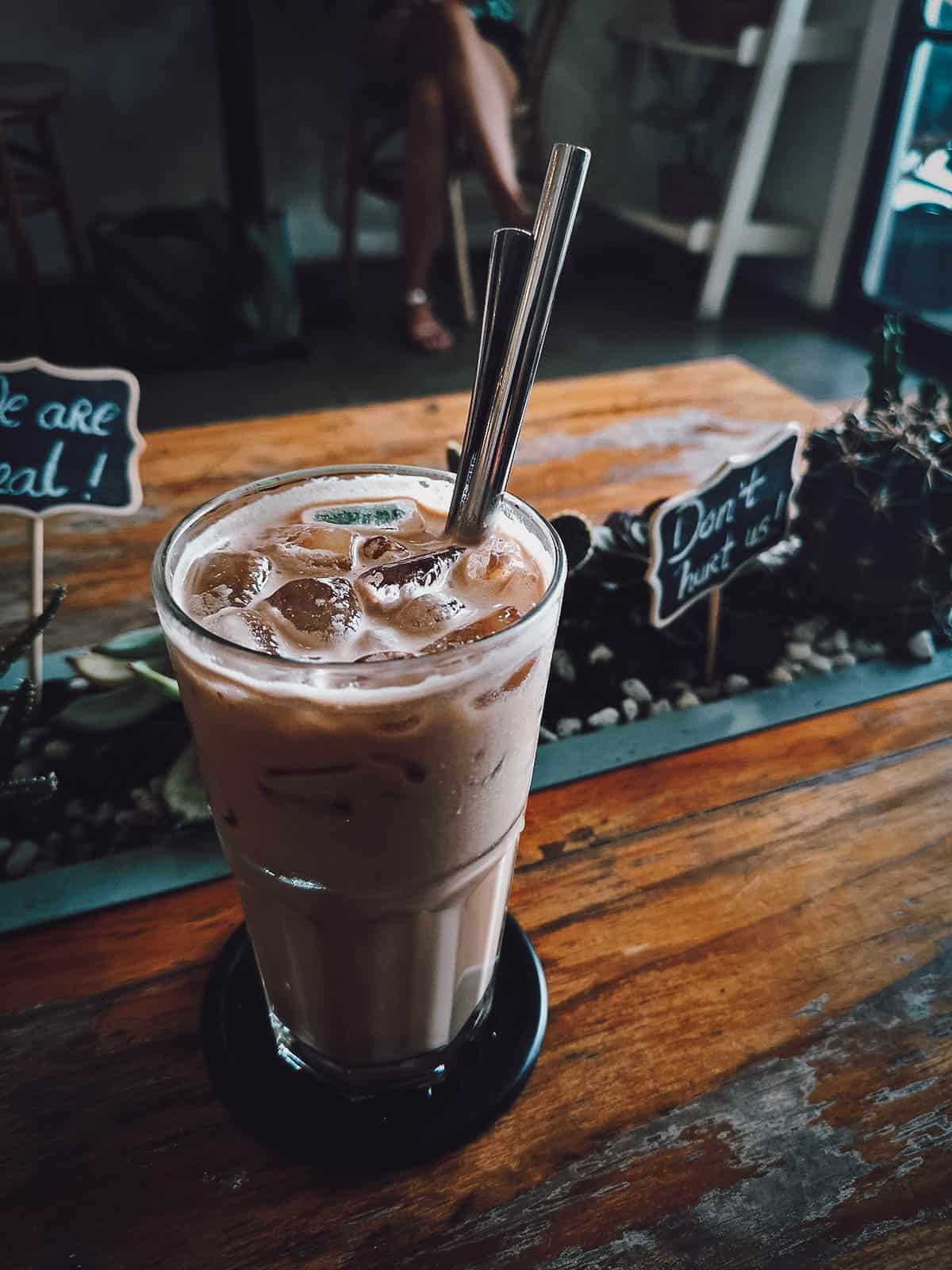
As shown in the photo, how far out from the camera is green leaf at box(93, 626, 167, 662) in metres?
1.02

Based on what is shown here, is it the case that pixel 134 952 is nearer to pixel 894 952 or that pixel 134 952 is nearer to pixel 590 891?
pixel 590 891

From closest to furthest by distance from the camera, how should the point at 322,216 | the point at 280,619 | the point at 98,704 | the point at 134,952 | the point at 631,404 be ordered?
1. the point at 280,619
2. the point at 134,952
3. the point at 98,704
4. the point at 631,404
5. the point at 322,216

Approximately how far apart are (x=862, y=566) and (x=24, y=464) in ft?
3.18

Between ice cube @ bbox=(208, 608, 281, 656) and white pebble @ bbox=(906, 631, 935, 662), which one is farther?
white pebble @ bbox=(906, 631, 935, 662)

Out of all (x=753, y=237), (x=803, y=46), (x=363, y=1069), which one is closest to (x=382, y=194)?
(x=753, y=237)

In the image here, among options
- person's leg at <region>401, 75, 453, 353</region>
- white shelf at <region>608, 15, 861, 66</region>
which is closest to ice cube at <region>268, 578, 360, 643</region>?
person's leg at <region>401, 75, 453, 353</region>

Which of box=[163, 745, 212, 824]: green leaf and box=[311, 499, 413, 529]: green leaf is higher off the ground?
box=[311, 499, 413, 529]: green leaf

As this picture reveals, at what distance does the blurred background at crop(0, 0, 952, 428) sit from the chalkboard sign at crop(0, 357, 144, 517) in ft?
7.48

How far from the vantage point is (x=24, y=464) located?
1009 millimetres

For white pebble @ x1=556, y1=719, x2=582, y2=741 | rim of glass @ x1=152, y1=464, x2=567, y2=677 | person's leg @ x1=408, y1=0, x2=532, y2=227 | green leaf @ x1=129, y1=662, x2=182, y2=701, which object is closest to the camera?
rim of glass @ x1=152, y1=464, x2=567, y2=677

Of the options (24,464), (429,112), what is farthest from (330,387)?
(24,464)

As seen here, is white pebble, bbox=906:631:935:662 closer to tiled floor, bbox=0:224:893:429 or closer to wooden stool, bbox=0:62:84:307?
tiled floor, bbox=0:224:893:429

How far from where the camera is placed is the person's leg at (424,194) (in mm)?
3471

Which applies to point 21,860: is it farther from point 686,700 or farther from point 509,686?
point 686,700
